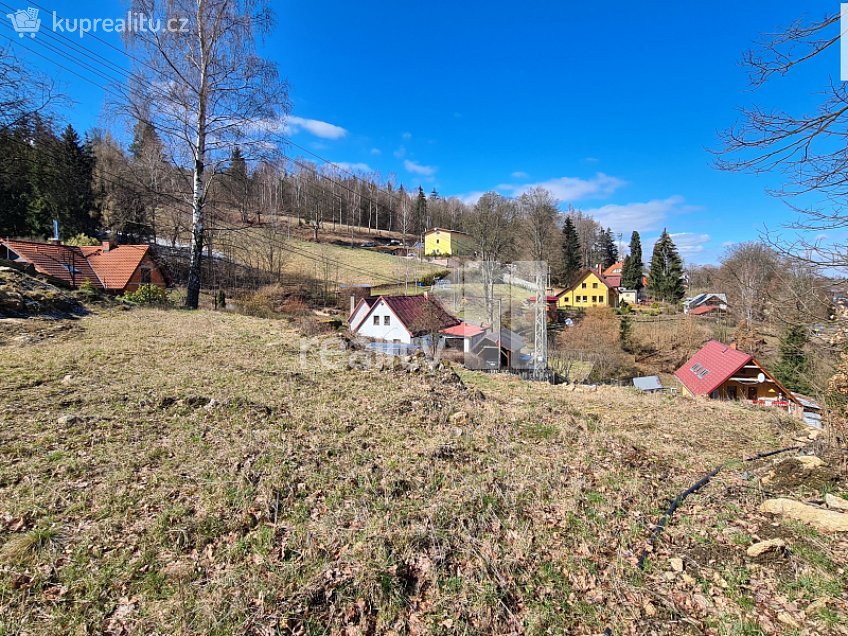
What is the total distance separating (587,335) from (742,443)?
23083mm

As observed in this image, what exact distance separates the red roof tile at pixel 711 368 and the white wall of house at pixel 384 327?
13309 millimetres

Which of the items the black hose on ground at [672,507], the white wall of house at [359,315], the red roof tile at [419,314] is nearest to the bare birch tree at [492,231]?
the red roof tile at [419,314]

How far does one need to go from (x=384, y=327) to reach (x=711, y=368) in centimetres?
1559

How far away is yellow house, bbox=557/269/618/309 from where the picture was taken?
135 feet

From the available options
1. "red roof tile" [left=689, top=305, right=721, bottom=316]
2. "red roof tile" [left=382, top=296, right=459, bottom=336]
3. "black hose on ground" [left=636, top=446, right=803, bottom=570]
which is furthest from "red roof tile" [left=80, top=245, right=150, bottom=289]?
"red roof tile" [left=689, top=305, right=721, bottom=316]

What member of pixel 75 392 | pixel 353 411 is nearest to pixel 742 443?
pixel 353 411

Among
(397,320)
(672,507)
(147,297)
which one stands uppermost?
(147,297)

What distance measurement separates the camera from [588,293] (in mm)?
41812

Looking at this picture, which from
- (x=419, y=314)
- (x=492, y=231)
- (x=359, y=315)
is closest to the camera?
(x=419, y=314)

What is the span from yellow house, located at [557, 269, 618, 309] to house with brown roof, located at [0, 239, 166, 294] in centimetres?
3626

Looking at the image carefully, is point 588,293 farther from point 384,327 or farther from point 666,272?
point 384,327

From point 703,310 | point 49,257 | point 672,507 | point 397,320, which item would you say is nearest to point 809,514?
point 672,507

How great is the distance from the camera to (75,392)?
448 cm

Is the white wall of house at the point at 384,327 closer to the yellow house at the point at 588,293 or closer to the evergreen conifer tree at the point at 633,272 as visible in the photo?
the yellow house at the point at 588,293
